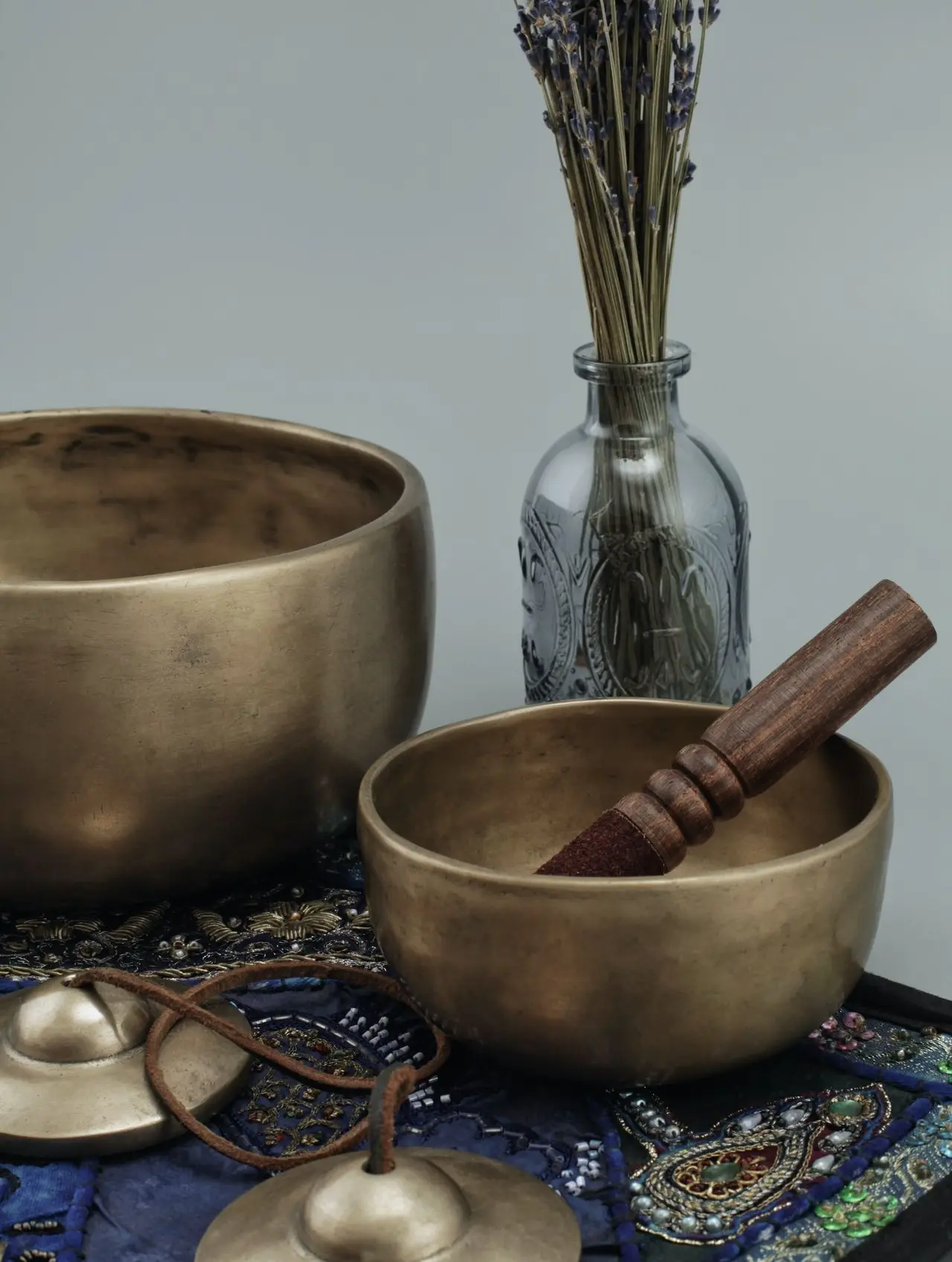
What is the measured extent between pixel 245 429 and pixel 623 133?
0.46m

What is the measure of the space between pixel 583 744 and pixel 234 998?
0.34 m

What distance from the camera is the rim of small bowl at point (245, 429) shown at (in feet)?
4.85

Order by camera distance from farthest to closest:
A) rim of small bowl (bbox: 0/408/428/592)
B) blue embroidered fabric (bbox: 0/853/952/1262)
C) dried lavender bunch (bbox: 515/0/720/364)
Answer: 1. dried lavender bunch (bbox: 515/0/720/364)
2. rim of small bowl (bbox: 0/408/428/592)
3. blue embroidered fabric (bbox: 0/853/952/1262)

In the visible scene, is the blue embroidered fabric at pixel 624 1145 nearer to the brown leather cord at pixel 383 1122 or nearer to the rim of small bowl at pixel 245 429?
the brown leather cord at pixel 383 1122

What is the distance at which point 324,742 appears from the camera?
5.22 ft

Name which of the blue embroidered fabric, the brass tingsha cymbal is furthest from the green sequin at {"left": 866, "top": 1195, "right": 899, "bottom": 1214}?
the brass tingsha cymbal

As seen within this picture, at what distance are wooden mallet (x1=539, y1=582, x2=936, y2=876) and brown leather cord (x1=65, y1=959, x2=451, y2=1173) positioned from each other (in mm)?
169

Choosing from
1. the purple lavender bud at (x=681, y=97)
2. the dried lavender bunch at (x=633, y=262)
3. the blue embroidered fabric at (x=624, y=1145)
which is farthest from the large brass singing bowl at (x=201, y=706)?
the purple lavender bud at (x=681, y=97)

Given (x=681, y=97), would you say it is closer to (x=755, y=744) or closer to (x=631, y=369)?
(x=631, y=369)

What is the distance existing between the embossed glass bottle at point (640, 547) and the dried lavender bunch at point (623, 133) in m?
0.05

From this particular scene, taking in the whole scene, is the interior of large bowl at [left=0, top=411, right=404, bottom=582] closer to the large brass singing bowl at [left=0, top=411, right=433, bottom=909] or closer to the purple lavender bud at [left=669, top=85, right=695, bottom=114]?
the large brass singing bowl at [left=0, top=411, right=433, bottom=909]

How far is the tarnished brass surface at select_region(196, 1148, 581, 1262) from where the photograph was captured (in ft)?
3.59

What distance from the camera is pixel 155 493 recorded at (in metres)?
1.97

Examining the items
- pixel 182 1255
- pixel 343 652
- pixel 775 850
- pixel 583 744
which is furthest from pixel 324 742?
pixel 182 1255
